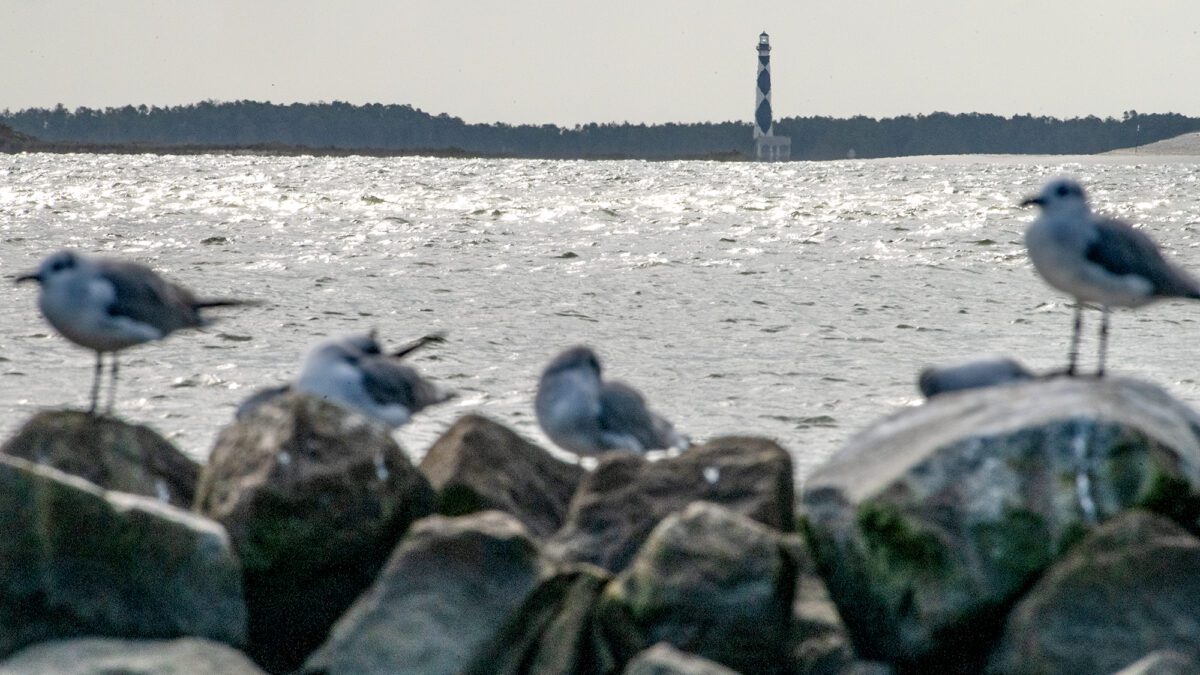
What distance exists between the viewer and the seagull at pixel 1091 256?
725cm

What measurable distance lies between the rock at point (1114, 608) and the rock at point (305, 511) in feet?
9.17

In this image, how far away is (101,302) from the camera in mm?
8102

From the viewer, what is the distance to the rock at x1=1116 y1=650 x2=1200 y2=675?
5.02m

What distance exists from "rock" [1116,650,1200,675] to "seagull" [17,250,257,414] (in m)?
5.29

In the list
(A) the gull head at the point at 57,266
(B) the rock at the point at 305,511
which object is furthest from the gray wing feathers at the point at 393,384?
(B) the rock at the point at 305,511

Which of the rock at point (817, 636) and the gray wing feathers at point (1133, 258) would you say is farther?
the gray wing feathers at point (1133, 258)

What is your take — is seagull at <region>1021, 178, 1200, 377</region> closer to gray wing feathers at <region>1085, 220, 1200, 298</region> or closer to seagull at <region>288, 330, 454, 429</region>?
gray wing feathers at <region>1085, 220, 1200, 298</region>

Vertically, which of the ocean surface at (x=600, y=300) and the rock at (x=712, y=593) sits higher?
the rock at (x=712, y=593)

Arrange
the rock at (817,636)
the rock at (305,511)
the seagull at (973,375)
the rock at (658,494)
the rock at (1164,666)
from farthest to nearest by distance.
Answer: the seagull at (973,375)
the rock at (658,494)
the rock at (305,511)
the rock at (817,636)
the rock at (1164,666)

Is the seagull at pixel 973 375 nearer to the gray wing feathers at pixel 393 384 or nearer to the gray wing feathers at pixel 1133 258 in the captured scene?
the gray wing feathers at pixel 1133 258

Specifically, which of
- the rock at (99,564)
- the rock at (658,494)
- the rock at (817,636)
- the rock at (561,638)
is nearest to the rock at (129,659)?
the rock at (99,564)

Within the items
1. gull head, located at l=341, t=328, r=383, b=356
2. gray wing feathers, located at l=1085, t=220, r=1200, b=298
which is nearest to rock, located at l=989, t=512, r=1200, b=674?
gray wing feathers, located at l=1085, t=220, r=1200, b=298

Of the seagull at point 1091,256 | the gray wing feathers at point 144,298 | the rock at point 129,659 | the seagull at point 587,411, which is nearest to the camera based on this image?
the rock at point 129,659

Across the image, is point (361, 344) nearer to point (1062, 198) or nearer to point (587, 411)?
point (587, 411)
